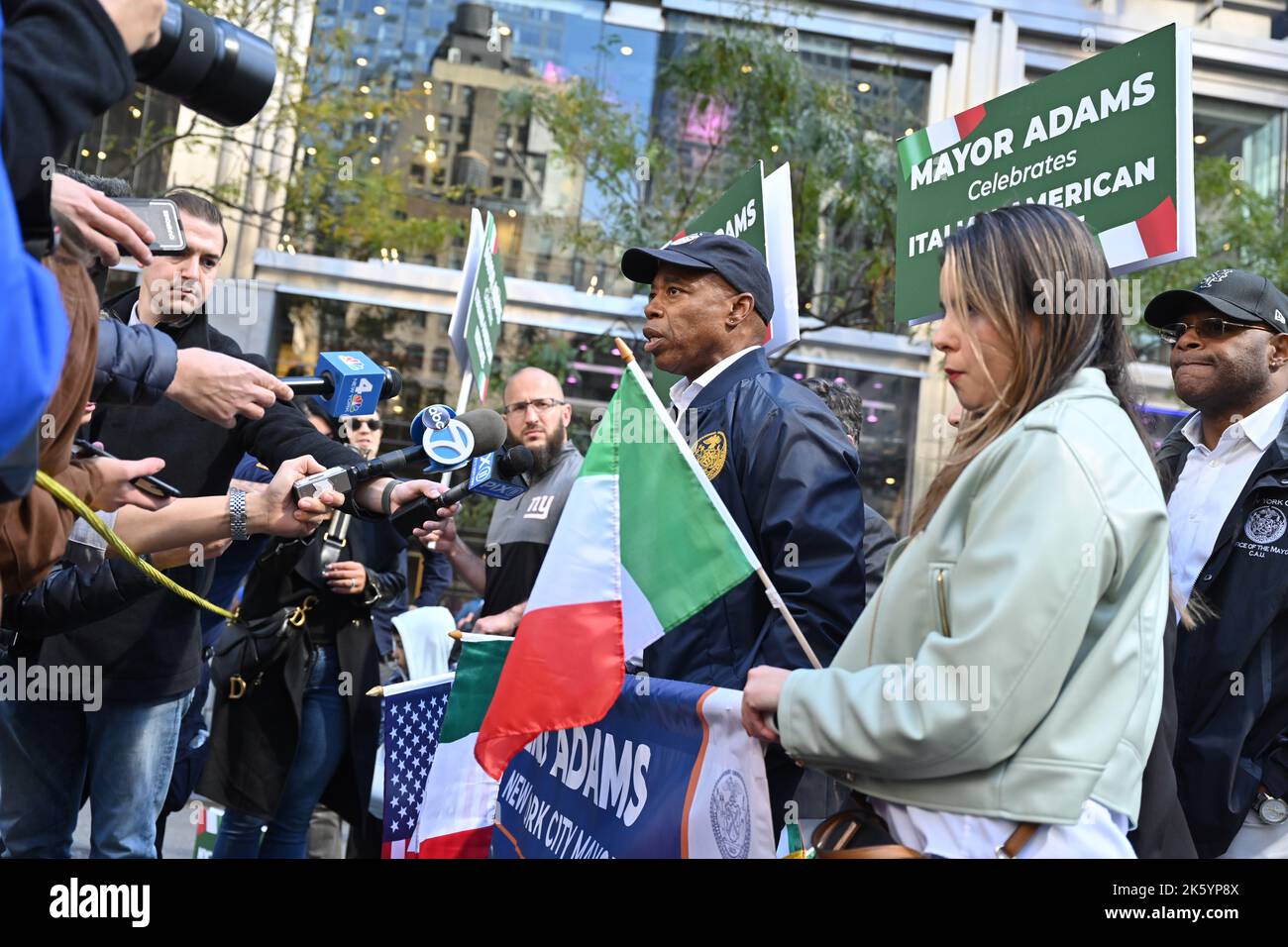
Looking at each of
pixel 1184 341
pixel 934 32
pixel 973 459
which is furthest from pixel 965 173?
pixel 934 32

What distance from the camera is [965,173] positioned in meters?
4.53

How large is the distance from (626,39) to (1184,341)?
13140mm

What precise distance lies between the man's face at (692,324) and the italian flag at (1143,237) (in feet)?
3.93

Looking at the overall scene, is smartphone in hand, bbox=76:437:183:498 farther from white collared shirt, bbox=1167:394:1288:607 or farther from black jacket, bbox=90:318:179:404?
white collared shirt, bbox=1167:394:1288:607

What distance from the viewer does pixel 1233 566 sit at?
11.3ft

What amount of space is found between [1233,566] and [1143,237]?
3.55ft

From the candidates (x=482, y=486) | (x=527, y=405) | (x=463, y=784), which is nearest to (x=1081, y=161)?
(x=482, y=486)

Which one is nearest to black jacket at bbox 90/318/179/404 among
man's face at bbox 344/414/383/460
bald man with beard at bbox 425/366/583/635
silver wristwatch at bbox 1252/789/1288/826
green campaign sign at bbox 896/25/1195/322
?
bald man with beard at bbox 425/366/583/635

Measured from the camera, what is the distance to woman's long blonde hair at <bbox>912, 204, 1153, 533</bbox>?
7.41 feet

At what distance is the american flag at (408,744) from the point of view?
4082 millimetres

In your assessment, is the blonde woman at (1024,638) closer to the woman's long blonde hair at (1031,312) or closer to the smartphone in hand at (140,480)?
the woman's long blonde hair at (1031,312)

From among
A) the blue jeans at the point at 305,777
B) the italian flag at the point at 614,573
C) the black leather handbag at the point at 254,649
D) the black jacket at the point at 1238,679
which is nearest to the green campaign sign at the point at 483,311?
the black leather handbag at the point at 254,649

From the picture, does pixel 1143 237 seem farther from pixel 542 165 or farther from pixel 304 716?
pixel 542 165

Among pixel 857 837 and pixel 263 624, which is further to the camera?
pixel 263 624
